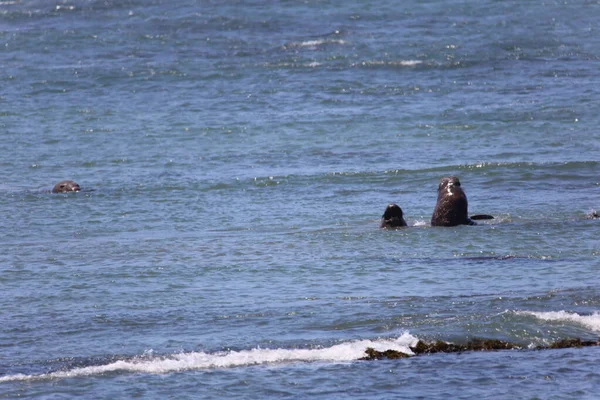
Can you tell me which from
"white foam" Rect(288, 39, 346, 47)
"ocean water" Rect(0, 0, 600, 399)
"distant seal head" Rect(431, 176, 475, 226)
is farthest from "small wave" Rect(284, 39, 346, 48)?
"distant seal head" Rect(431, 176, 475, 226)

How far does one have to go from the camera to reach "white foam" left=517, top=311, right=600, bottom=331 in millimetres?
9724

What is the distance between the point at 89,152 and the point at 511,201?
8.96 meters

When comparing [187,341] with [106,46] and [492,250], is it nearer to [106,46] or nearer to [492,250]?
[492,250]

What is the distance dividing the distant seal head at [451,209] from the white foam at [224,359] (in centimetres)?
522

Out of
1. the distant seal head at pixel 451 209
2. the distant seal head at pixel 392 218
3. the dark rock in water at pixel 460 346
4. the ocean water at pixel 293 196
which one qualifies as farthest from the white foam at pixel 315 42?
the dark rock in water at pixel 460 346

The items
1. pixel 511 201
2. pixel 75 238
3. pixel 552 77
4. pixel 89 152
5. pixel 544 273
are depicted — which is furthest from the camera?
pixel 552 77

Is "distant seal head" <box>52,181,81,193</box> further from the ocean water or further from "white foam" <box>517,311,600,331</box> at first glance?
"white foam" <box>517,311,600,331</box>

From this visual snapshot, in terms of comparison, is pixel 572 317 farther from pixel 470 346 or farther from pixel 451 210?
pixel 451 210

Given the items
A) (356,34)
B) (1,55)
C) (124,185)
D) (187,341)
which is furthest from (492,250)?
(1,55)

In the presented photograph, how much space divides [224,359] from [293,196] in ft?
27.9

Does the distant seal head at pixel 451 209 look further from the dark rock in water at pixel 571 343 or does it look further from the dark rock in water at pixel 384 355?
the dark rock in water at pixel 384 355

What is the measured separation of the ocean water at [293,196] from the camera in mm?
9172

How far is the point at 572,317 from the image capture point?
389 inches

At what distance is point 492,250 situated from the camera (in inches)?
511
